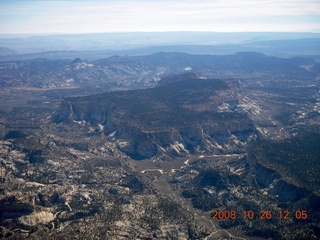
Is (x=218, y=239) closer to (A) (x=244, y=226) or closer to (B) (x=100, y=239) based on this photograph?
(A) (x=244, y=226)

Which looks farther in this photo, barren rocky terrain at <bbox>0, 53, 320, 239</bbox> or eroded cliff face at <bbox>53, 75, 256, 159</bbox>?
eroded cliff face at <bbox>53, 75, 256, 159</bbox>
